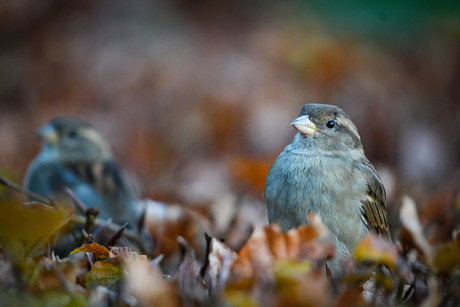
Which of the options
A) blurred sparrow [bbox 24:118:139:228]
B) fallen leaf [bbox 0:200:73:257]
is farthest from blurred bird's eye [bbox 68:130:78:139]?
fallen leaf [bbox 0:200:73:257]

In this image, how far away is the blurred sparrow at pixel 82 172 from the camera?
319cm

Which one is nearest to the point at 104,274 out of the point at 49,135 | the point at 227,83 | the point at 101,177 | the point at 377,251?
the point at 377,251

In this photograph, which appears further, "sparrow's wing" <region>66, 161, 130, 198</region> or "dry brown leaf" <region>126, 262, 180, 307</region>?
"sparrow's wing" <region>66, 161, 130, 198</region>

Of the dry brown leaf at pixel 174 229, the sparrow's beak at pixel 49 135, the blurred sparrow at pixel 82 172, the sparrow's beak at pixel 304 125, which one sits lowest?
the blurred sparrow at pixel 82 172

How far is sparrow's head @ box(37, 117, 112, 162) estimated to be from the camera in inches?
151

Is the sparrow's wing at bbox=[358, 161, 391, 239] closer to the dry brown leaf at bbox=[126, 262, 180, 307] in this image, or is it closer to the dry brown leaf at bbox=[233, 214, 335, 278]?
the dry brown leaf at bbox=[233, 214, 335, 278]

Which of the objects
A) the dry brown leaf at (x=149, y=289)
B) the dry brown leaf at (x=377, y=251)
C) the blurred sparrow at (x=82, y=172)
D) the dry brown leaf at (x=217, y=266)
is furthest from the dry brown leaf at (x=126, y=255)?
the blurred sparrow at (x=82, y=172)

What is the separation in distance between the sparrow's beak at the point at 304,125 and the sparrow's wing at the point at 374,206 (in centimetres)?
22

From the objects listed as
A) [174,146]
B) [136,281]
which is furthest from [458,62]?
[136,281]

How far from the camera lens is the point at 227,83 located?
21.2ft

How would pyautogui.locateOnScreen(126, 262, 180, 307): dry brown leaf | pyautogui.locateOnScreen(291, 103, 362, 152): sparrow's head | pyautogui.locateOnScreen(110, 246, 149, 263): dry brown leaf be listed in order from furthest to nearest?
pyautogui.locateOnScreen(291, 103, 362, 152): sparrow's head, pyautogui.locateOnScreen(110, 246, 149, 263): dry brown leaf, pyautogui.locateOnScreen(126, 262, 180, 307): dry brown leaf

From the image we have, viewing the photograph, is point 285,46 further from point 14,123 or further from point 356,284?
point 356,284

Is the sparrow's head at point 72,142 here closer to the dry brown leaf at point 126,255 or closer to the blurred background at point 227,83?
the blurred background at point 227,83

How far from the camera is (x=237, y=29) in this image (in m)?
7.87
